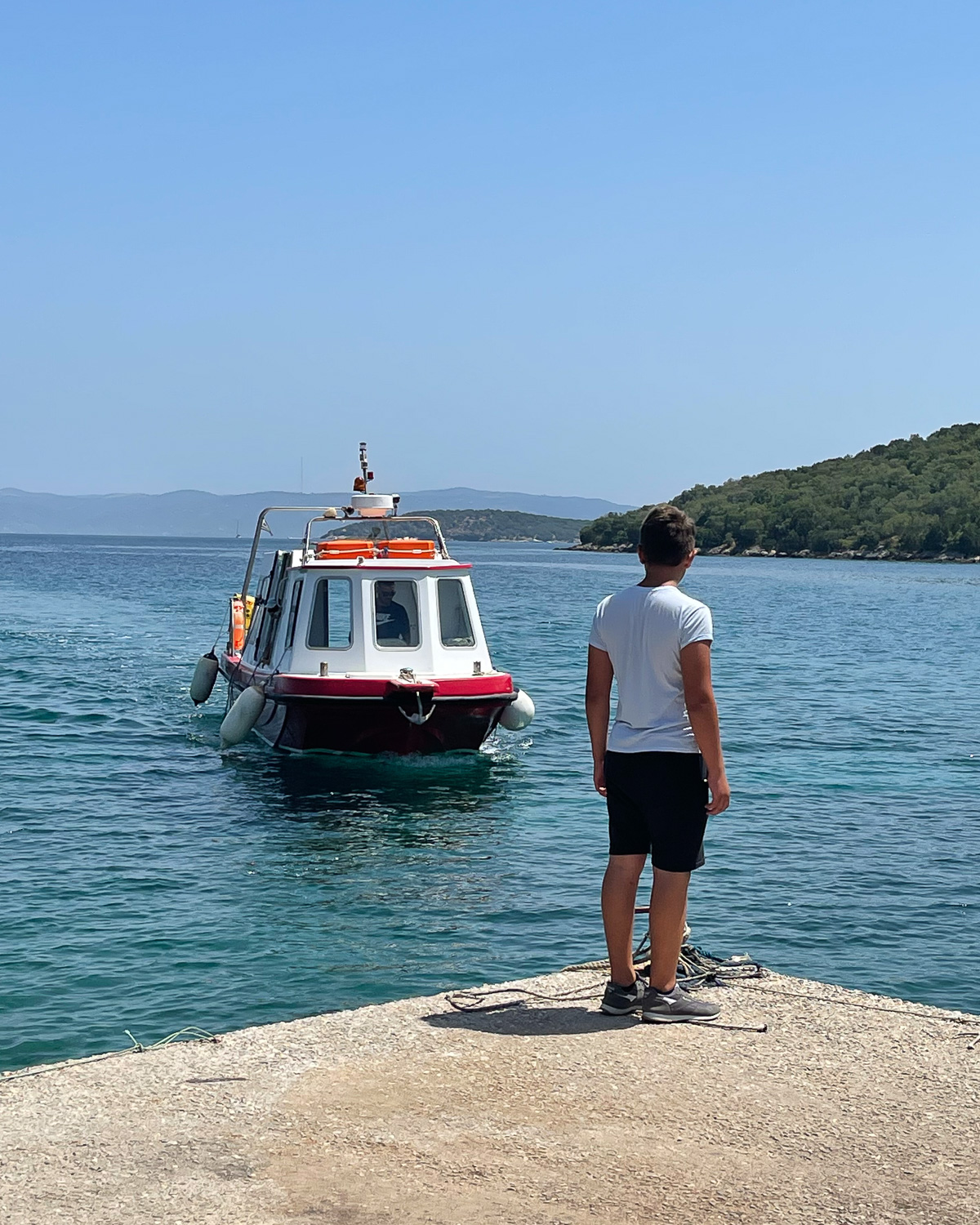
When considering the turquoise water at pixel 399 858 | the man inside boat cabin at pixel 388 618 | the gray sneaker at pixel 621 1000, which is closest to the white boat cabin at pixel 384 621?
the man inside boat cabin at pixel 388 618

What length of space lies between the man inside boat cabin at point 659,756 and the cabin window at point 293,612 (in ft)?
39.4

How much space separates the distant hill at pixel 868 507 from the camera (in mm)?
135125

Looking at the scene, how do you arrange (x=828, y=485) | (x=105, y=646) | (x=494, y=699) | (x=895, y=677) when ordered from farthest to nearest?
(x=828, y=485) → (x=105, y=646) → (x=895, y=677) → (x=494, y=699)

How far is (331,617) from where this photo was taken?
17734 millimetres

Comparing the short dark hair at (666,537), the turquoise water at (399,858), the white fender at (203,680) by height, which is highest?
the short dark hair at (666,537)

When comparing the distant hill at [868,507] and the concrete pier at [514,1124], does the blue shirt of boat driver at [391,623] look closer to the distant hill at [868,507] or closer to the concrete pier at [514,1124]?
the concrete pier at [514,1124]

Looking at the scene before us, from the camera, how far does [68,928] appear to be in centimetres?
1072

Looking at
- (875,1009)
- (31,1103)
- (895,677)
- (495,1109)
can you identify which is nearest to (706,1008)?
(875,1009)

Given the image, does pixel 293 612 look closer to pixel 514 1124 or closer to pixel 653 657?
pixel 653 657

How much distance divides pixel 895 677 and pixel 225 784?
62.5 feet

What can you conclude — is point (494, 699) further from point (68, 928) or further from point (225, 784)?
point (68, 928)

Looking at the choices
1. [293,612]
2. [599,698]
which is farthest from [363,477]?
[599,698]

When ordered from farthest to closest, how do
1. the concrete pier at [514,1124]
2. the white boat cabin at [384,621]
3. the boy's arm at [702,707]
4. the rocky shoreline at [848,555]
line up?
the rocky shoreline at [848,555] → the white boat cabin at [384,621] → the boy's arm at [702,707] → the concrete pier at [514,1124]

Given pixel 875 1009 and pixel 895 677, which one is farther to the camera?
pixel 895 677
